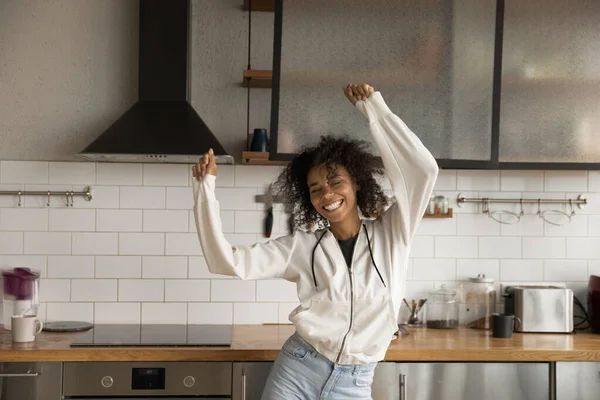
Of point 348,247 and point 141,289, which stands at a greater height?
point 348,247

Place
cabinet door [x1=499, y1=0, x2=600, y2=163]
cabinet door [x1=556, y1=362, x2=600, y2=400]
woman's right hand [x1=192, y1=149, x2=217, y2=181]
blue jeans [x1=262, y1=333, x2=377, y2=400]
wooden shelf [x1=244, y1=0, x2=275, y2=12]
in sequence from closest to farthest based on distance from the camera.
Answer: woman's right hand [x1=192, y1=149, x2=217, y2=181], blue jeans [x1=262, y1=333, x2=377, y2=400], cabinet door [x1=556, y1=362, x2=600, y2=400], cabinet door [x1=499, y1=0, x2=600, y2=163], wooden shelf [x1=244, y1=0, x2=275, y2=12]

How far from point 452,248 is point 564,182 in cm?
61

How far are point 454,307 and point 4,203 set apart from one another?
6.69ft

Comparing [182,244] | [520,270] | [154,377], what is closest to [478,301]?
[520,270]

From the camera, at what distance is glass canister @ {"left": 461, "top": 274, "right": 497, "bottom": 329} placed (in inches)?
140

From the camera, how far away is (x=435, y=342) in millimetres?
3072

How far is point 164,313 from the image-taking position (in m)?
3.53

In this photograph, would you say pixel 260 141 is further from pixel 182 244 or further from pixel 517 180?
pixel 517 180

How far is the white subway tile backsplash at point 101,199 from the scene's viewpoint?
3.53m

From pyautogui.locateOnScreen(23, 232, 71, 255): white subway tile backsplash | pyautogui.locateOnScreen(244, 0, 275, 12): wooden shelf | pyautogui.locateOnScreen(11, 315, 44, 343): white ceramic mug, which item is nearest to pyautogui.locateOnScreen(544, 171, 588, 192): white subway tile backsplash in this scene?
pyautogui.locateOnScreen(244, 0, 275, 12): wooden shelf

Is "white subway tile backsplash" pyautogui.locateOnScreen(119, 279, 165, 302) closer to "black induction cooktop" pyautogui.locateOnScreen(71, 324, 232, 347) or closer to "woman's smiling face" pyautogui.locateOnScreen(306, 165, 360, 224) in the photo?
"black induction cooktop" pyautogui.locateOnScreen(71, 324, 232, 347)

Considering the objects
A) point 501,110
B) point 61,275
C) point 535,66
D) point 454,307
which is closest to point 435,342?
point 454,307

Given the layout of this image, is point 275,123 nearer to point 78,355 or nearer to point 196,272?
point 196,272

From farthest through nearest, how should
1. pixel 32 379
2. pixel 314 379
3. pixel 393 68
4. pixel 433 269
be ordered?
1. pixel 433 269
2. pixel 393 68
3. pixel 32 379
4. pixel 314 379
